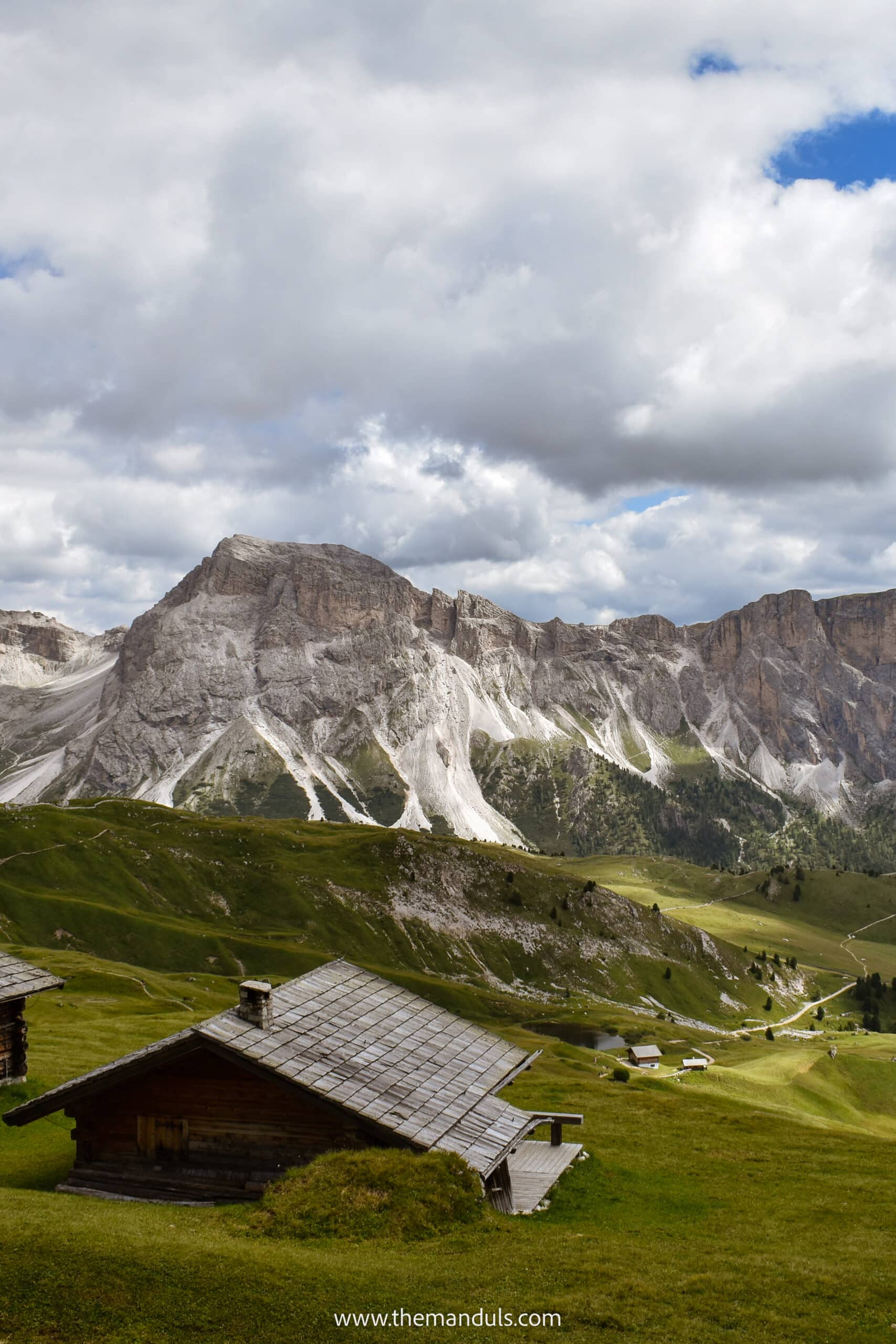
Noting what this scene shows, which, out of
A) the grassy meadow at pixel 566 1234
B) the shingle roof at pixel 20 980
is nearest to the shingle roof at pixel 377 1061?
the grassy meadow at pixel 566 1234

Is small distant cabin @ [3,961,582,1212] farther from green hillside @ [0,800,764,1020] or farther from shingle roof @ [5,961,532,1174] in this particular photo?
green hillside @ [0,800,764,1020]

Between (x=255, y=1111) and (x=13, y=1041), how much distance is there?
2100 centimetres

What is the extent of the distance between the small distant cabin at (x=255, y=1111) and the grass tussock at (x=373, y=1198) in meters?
0.97

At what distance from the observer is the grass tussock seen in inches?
891

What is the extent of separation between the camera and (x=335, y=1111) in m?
26.2

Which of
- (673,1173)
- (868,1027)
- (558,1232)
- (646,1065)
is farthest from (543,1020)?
(558,1232)

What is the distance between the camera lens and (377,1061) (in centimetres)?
2962

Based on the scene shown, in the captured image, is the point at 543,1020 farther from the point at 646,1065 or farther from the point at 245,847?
the point at 245,847

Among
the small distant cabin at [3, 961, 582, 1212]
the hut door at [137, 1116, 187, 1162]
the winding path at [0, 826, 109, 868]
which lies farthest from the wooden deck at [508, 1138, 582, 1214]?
the winding path at [0, 826, 109, 868]

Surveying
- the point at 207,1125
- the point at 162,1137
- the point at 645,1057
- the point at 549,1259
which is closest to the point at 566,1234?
the point at 549,1259

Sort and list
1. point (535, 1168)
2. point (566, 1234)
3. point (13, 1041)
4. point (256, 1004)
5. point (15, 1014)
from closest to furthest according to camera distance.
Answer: point (566, 1234) → point (256, 1004) → point (535, 1168) → point (15, 1014) → point (13, 1041)

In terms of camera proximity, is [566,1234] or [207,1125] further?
[207,1125]

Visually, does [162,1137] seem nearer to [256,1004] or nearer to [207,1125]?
[207,1125]

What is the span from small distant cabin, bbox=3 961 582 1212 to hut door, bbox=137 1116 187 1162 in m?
0.03
